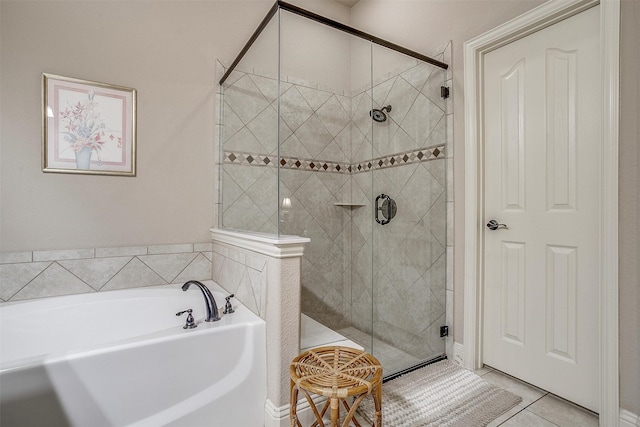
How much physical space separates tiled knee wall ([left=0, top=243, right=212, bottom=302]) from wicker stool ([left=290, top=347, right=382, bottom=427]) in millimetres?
1262

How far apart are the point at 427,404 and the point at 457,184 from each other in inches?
52.0

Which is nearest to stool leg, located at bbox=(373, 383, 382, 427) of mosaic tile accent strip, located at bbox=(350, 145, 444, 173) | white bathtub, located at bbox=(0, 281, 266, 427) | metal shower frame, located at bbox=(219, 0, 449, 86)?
white bathtub, located at bbox=(0, 281, 266, 427)

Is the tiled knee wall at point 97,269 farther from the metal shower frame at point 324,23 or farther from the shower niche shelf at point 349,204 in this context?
the metal shower frame at point 324,23

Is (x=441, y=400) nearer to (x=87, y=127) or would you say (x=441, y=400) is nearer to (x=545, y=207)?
(x=545, y=207)

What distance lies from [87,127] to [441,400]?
260 cm

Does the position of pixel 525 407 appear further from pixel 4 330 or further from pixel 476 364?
pixel 4 330

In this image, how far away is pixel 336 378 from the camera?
1222 millimetres

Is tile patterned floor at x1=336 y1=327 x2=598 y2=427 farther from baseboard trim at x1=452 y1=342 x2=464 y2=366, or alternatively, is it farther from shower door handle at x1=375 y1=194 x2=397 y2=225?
shower door handle at x1=375 y1=194 x2=397 y2=225

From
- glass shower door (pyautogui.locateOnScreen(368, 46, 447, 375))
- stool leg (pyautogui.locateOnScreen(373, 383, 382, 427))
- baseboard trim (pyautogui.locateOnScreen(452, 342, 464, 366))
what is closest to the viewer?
stool leg (pyautogui.locateOnScreen(373, 383, 382, 427))

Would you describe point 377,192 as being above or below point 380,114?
below

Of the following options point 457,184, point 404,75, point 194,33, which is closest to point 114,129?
point 194,33

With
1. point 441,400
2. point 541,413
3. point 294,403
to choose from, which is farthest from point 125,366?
point 541,413

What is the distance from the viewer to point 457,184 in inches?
83.1

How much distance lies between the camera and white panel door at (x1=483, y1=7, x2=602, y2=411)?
1.57 m
